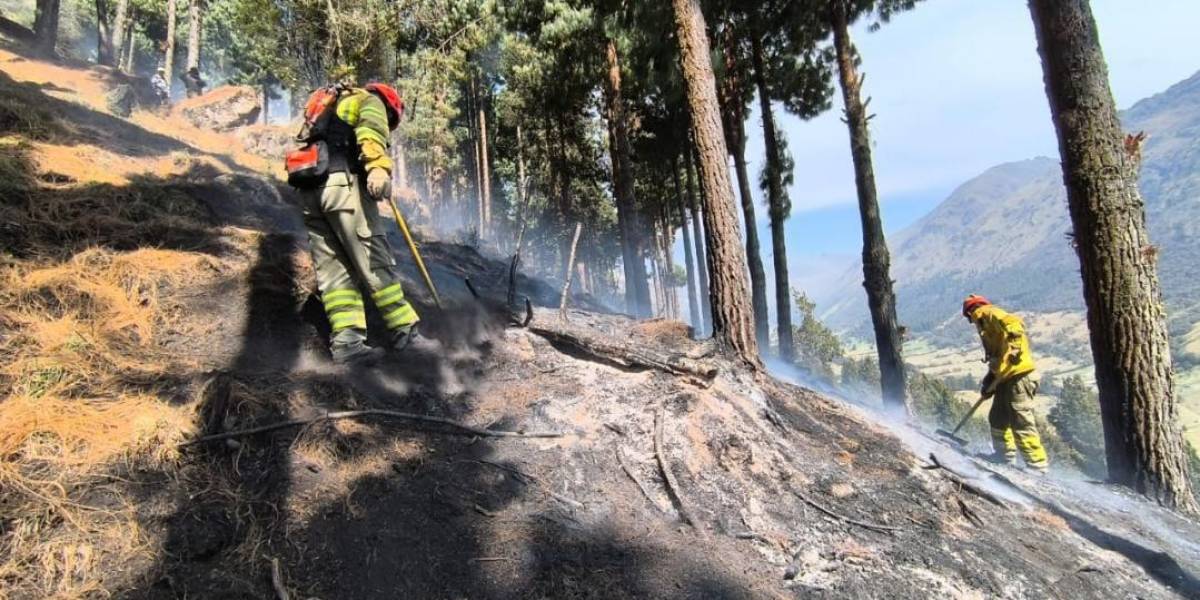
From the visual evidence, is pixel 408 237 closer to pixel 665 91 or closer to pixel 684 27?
pixel 684 27

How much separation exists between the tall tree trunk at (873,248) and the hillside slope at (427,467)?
4.17 metres

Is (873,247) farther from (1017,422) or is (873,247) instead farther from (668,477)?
(668,477)

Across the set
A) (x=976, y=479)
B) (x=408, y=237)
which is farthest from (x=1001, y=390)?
(x=408, y=237)

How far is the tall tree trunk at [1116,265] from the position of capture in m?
5.04

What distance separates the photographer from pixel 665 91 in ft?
47.6

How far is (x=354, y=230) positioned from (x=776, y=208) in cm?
1231

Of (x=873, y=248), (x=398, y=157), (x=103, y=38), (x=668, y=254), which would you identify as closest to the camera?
(x=873, y=248)

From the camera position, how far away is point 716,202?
566cm

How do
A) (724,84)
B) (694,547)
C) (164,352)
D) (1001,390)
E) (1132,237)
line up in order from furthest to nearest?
(724,84) → (1001,390) → (1132,237) → (164,352) → (694,547)

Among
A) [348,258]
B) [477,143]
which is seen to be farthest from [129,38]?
[348,258]

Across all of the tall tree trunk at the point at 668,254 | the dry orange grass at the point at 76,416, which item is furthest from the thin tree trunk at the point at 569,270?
the tall tree trunk at the point at 668,254

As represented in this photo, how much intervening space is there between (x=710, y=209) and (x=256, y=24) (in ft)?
57.6

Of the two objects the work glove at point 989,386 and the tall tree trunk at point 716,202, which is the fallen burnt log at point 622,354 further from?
the work glove at point 989,386

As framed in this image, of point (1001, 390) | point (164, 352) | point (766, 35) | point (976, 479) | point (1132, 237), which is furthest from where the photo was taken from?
point (766, 35)
